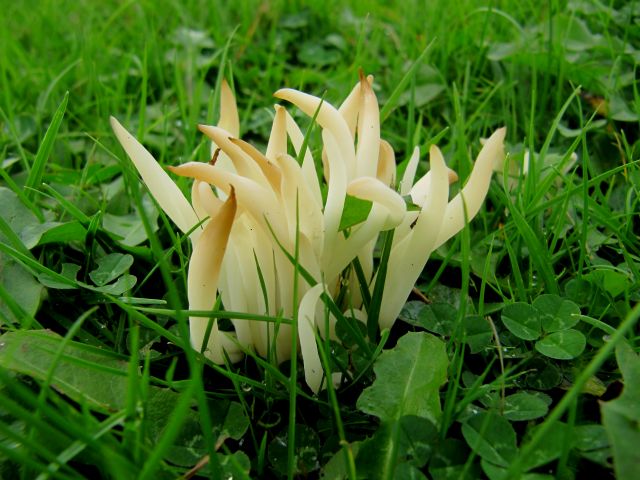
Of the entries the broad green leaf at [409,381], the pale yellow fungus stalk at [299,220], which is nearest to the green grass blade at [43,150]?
the pale yellow fungus stalk at [299,220]

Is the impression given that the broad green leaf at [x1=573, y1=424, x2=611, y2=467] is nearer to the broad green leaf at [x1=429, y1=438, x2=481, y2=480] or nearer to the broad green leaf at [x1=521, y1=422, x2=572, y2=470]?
the broad green leaf at [x1=521, y1=422, x2=572, y2=470]

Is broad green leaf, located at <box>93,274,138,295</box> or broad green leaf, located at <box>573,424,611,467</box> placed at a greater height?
broad green leaf, located at <box>93,274,138,295</box>

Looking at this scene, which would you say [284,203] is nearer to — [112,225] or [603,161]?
[112,225]

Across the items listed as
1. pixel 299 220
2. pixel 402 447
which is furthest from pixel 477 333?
pixel 299 220

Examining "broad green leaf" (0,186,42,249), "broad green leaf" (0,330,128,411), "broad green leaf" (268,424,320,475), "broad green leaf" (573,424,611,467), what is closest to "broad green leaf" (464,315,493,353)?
"broad green leaf" (573,424,611,467)

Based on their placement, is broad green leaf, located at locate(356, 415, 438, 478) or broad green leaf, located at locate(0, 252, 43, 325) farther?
broad green leaf, located at locate(0, 252, 43, 325)

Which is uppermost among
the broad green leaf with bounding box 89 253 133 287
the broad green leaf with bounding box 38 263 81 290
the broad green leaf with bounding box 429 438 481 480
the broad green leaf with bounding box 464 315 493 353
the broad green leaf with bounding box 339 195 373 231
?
the broad green leaf with bounding box 339 195 373 231

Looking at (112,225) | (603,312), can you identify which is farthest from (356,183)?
(112,225)

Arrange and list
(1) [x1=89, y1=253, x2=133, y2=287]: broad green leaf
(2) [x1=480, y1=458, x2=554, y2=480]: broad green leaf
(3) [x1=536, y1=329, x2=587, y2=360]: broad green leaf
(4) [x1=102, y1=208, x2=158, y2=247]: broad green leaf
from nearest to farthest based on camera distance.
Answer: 1. (2) [x1=480, y1=458, x2=554, y2=480]: broad green leaf
2. (3) [x1=536, y1=329, x2=587, y2=360]: broad green leaf
3. (1) [x1=89, y1=253, x2=133, y2=287]: broad green leaf
4. (4) [x1=102, y1=208, x2=158, y2=247]: broad green leaf

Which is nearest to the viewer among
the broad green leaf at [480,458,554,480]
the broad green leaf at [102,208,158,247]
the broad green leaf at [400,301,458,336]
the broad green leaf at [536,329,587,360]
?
the broad green leaf at [480,458,554,480]
